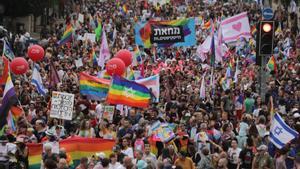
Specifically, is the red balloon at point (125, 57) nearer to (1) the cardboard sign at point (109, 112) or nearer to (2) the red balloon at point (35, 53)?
(2) the red balloon at point (35, 53)

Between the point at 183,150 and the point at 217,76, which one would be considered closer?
the point at 183,150

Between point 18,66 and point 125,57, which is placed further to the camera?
point 125,57

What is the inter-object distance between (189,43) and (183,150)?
12.8 meters

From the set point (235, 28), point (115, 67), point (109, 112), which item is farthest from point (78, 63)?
point (109, 112)

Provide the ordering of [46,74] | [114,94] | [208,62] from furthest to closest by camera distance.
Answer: [208,62], [46,74], [114,94]

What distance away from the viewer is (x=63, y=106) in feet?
63.4

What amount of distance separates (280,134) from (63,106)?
13.5ft

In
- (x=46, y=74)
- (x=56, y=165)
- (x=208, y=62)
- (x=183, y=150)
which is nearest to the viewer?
(x=56, y=165)

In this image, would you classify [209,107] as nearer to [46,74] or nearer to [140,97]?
[140,97]

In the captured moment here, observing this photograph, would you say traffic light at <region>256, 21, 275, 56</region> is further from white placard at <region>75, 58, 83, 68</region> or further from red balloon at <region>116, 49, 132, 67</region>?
white placard at <region>75, 58, 83, 68</region>

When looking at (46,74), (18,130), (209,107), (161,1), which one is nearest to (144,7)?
(161,1)

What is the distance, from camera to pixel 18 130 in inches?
721

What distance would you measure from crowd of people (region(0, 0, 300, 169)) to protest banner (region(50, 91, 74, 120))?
0.26 metres

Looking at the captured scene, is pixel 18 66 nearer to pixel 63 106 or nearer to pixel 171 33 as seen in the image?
pixel 63 106
